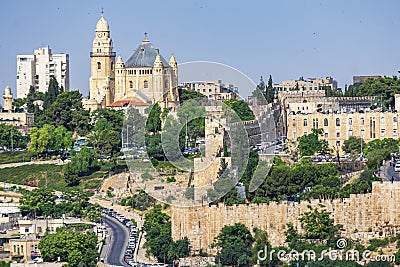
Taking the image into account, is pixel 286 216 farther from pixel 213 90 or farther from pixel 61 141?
pixel 213 90

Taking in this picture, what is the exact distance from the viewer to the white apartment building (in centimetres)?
12444

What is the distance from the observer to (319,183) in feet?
177

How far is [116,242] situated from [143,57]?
3626 cm

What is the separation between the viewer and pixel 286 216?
47156 millimetres

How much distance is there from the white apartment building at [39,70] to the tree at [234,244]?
77.4m

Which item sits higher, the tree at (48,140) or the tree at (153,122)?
the tree at (153,122)

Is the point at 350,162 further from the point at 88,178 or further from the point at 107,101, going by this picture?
the point at 107,101

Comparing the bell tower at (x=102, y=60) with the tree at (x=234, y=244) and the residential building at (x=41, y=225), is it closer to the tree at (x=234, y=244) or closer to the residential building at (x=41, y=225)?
the residential building at (x=41, y=225)

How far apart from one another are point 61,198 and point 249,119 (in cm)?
1120

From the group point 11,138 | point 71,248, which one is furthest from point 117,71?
point 71,248

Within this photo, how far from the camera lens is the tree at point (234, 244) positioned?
152 ft

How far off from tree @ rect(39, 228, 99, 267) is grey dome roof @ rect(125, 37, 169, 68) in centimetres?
3585

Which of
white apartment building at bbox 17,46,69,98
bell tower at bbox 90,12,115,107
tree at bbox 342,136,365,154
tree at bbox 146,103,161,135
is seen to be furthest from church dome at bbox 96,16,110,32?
white apartment building at bbox 17,46,69,98

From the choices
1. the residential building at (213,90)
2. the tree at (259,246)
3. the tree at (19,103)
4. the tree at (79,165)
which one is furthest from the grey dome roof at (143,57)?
the tree at (259,246)
